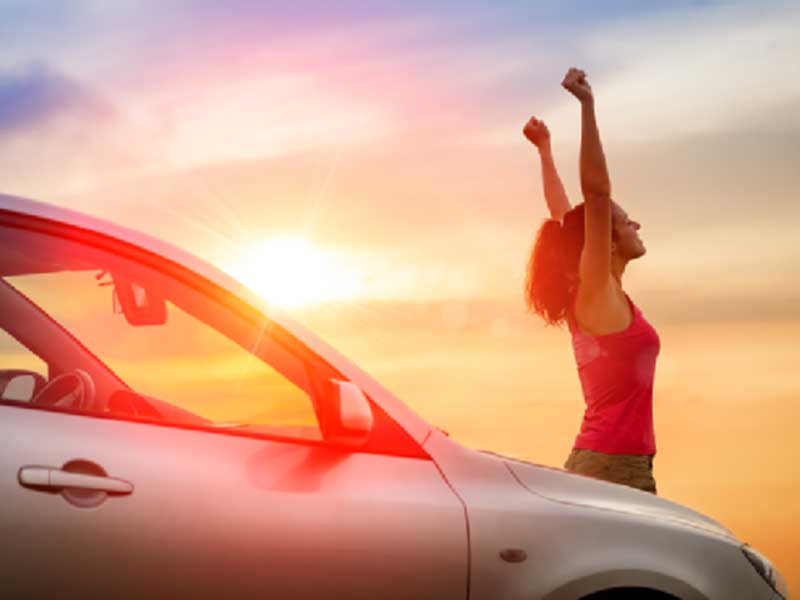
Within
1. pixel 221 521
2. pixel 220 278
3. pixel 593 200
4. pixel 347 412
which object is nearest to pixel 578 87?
pixel 593 200

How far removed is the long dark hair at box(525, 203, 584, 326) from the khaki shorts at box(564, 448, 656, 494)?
67 centimetres

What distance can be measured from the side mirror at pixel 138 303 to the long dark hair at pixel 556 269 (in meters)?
2.12

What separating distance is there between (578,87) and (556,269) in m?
0.81

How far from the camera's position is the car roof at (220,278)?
12.5ft

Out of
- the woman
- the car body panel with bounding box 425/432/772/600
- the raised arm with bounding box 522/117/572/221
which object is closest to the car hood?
the car body panel with bounding box 425/432/772/600

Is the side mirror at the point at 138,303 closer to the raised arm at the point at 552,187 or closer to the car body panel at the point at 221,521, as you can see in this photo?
the car body panel at the point at 221,521

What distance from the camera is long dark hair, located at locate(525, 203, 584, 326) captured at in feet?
18.4

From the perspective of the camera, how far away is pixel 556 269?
5656mm

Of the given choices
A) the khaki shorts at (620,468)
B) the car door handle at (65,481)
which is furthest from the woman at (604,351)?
the car door handle at (65,481)

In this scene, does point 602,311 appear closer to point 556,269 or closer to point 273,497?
point 556,269

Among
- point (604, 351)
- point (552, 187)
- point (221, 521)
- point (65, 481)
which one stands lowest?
point (221, 521)

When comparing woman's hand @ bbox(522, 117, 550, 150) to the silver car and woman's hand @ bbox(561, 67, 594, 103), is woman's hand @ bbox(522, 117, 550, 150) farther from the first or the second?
the silver car

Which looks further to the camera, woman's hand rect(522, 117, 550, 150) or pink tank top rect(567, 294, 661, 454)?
woman's hand rect(522, 117, 550, 150)

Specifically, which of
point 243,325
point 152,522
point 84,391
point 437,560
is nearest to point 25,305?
point 84,391
